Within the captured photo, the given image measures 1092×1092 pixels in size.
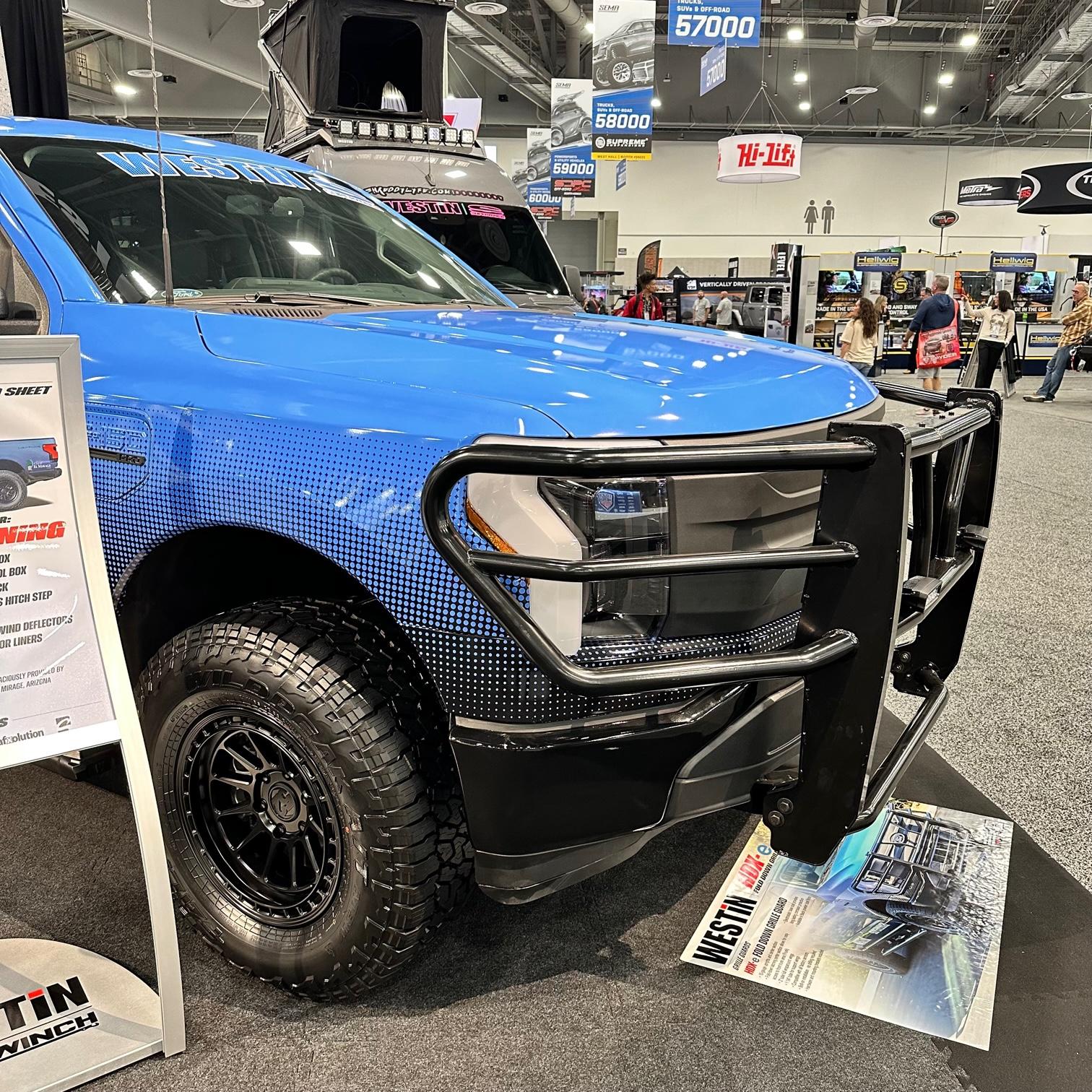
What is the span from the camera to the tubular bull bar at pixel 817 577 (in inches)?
60.2

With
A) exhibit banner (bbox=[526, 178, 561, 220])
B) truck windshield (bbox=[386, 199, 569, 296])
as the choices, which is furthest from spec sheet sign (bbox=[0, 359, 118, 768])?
exhibit banner (bbox=[526, 178, 561, 220])

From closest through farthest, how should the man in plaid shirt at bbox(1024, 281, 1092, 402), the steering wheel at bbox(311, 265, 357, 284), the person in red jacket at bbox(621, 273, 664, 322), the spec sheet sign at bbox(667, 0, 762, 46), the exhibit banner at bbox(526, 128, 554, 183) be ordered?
the steering wheel at bbox(311, 265, 357, 284) → the spec sheet sign at bbox(667, 0, 762, 46) → the person in red jacket at bbox(621, 273, 664, 322) → the man in plaid shirt at bbox(1024, 281, 1092, 402) → the exhibit banner at bbox(526, 128, 554, 183)

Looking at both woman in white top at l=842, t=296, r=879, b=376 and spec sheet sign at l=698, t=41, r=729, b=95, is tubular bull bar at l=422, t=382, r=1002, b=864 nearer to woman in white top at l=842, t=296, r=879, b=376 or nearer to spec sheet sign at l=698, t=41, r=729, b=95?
spec sheet sign at l=698, t=41, r=729, b=95

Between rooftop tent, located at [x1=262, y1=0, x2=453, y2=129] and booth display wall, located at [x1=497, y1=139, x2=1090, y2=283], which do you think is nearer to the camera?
rooftop tent, located at [x1=262, y1=0, x2=453, y2=129]

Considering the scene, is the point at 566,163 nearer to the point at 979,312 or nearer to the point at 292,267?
the point at 979,312

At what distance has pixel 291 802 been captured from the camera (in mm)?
1991


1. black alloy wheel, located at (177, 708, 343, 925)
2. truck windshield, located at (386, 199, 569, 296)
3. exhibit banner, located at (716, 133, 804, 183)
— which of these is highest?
exhibit banner, located at (716, 133, 804, 183)

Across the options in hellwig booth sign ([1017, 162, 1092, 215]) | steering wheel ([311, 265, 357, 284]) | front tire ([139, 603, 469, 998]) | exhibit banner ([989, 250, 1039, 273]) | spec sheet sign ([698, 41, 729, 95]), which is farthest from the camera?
exhibit banner ([989, 250, 1039, 273])

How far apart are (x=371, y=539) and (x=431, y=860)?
64 cm

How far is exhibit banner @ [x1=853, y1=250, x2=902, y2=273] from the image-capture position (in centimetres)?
2116

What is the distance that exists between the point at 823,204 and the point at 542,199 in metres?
12.2

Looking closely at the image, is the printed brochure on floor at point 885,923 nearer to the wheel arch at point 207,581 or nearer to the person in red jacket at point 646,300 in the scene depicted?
the wheel arch at point 207,581

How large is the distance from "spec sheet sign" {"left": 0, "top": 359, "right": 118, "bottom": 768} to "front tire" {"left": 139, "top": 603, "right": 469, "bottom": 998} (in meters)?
0.23

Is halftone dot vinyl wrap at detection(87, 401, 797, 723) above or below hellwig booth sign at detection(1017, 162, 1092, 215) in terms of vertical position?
below
